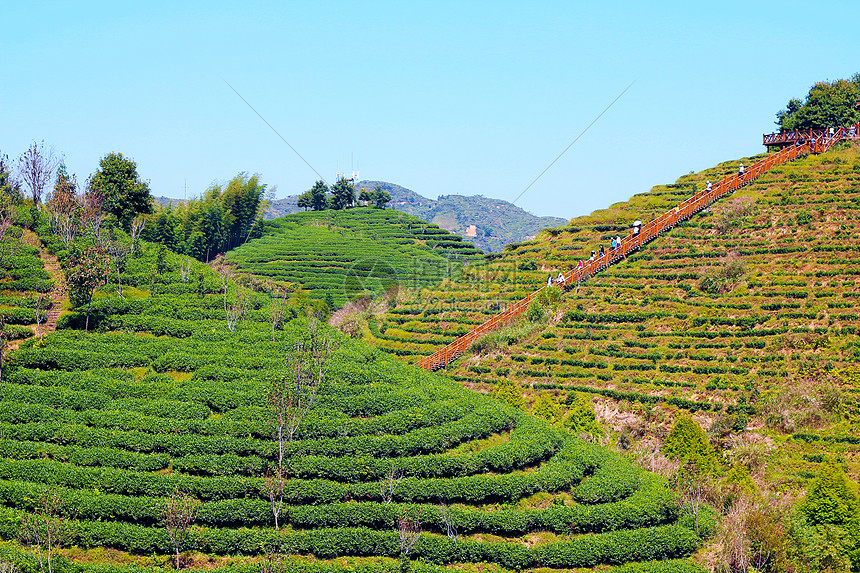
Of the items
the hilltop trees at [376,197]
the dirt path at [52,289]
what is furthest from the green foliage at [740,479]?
the hilltop trees at [376,197]

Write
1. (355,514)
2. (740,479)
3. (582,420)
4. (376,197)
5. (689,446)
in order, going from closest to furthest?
(355,514) < (740,479) < (689,446) < (582,420) < (376,197)

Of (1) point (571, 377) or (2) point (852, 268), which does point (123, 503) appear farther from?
(2) point (852, 268)

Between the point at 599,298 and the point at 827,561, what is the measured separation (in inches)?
892

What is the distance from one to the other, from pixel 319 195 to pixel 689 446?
73.3 metres

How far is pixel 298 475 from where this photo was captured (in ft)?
83.5

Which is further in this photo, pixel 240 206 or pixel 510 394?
pixel 240 206

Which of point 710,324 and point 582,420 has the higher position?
point 710,324

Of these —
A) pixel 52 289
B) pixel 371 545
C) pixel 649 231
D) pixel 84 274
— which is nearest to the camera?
pixel 371 545

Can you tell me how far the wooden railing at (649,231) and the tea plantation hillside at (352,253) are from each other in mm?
13640

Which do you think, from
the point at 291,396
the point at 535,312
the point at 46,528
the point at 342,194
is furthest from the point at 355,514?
the point at 342,194

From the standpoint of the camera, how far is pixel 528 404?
38.6m

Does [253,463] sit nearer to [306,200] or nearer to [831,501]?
[831,501]

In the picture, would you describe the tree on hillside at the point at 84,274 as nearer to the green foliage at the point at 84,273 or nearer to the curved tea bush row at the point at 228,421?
the green foliage at the point at 84,273

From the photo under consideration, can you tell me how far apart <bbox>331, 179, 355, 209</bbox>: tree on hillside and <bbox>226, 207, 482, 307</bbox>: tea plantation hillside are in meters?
4.58
